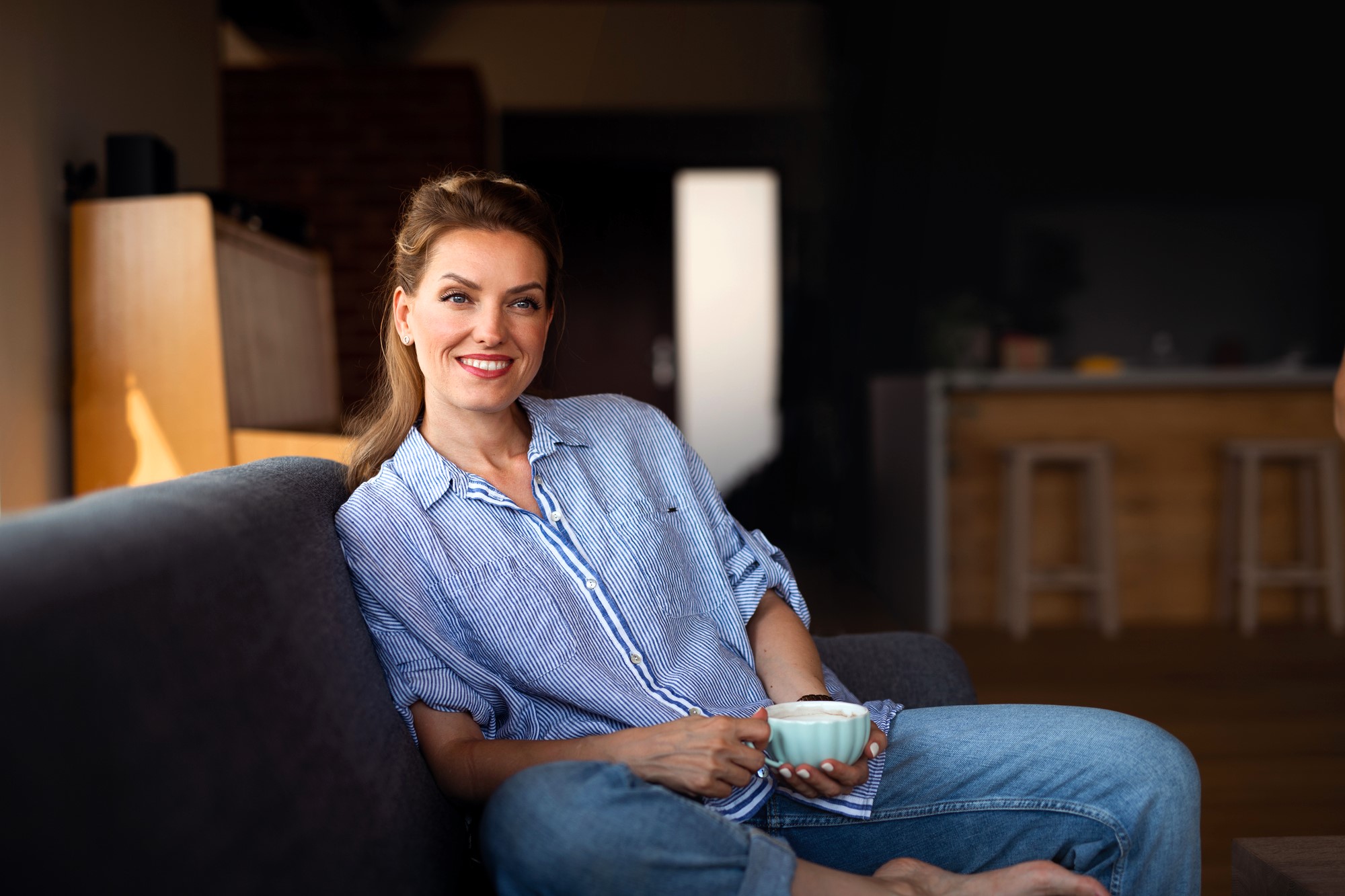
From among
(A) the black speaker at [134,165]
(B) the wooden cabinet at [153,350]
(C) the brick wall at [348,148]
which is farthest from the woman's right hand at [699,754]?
(C) the brick wall at [348,148]

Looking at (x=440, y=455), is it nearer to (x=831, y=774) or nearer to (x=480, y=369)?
(x=480, y=369)

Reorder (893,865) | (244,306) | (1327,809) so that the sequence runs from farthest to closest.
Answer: (244,306) < (1327,809) < (893,865)

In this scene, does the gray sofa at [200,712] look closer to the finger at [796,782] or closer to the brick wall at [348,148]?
the finger at [796,782]

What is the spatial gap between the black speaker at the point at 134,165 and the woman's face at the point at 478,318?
1698 millimetres

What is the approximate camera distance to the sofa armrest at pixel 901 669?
1605mm

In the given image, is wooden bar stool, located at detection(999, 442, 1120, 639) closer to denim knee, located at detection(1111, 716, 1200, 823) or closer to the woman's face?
denim knee, located at detection(1111, 716, 1200, 823)

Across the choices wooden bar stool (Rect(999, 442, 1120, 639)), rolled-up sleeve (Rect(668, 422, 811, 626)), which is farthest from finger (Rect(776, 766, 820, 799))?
wooden bar stool (Rect(999, 442, 1120, 639))

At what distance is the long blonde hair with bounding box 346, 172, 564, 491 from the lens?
1394 mm

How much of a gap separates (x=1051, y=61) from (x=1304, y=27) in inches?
57.9

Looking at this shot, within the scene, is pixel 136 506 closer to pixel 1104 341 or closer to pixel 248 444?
pixel 248 444

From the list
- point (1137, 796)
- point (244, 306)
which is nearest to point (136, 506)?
point (1137, 796)

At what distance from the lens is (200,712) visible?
77 cm

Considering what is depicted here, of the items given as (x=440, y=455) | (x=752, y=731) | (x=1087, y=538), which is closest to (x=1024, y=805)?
(x=752, y=731)

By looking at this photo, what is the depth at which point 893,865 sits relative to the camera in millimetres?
1199
